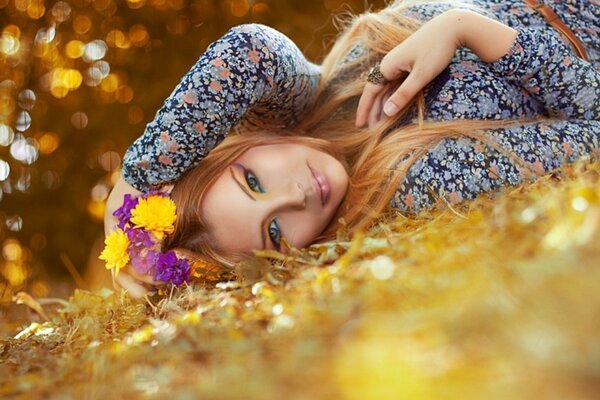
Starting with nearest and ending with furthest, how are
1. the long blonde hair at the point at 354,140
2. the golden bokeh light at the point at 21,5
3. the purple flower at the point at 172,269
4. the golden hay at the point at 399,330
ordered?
the golden hay at the point at 399,330
the purple flower at the point at 172,269
the long blonde hair at the point at 354,140
the golden bokeh light at the point at 21,5

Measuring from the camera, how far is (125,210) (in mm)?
1644

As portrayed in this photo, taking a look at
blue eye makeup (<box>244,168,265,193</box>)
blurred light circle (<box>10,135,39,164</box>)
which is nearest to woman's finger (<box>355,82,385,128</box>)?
blue eye makeup (<box>244,168,265,193</box>)

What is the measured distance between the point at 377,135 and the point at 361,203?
24cm

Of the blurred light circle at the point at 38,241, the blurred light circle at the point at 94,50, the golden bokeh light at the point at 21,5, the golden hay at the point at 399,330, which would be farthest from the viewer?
the blurred light circle at the point at 38,241

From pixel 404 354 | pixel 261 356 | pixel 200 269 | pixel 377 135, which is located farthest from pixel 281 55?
pixel 404 354

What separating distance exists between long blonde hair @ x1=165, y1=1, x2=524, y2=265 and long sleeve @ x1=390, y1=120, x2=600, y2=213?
26 millimetres

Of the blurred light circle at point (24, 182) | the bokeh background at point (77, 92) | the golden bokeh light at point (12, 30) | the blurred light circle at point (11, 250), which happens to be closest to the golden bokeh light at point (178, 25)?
the bokeh background at point (77, 92)

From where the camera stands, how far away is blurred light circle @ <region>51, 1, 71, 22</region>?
9.70 ft

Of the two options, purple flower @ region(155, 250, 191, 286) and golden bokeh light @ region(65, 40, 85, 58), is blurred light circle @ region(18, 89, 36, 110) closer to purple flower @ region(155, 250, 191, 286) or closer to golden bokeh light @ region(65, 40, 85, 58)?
golden bokeh light @ region(65, 40, 85, 58)

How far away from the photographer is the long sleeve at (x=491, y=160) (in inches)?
61.9

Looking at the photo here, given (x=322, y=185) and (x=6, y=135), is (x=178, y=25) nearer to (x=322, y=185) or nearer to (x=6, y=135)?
(x=6, y=135)

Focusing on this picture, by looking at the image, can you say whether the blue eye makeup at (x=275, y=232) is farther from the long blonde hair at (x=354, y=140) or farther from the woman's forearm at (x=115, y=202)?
the woman's forearm at (x=115, y=202)

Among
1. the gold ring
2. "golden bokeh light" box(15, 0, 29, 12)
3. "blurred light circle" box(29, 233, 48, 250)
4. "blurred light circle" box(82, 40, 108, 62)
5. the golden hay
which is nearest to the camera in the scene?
the golden hay

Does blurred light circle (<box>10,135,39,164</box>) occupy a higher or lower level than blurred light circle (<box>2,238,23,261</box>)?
higher
